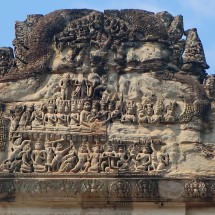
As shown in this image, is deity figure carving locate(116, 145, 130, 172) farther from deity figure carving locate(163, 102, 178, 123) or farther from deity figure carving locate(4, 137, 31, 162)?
deity figure carving locate(4, 137, 31, 162)

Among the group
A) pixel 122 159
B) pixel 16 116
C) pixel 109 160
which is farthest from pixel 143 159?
pixel 16 116

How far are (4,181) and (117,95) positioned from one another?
216cm

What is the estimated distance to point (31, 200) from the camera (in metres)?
11.5

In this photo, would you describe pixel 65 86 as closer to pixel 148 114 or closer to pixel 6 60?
pixel 6 60

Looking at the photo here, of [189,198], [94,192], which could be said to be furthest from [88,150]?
[189,198]

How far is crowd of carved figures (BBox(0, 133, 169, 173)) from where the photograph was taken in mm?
11516

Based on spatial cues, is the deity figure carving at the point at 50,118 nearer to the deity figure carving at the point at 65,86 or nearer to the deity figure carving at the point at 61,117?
the deity figure carving at the point at 61,117

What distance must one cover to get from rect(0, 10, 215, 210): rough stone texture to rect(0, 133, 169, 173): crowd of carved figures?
1 cm

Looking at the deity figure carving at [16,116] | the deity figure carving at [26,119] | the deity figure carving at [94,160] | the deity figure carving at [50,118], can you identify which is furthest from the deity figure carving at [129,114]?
the deity figure carving at [16,116]

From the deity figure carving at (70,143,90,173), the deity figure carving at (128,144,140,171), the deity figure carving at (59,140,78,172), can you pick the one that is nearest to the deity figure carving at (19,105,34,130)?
the deity figure carving at (59,140,78,172)

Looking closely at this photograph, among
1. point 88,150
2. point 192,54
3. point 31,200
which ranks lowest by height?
point 31,200

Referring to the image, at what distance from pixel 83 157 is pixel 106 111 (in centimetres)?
82

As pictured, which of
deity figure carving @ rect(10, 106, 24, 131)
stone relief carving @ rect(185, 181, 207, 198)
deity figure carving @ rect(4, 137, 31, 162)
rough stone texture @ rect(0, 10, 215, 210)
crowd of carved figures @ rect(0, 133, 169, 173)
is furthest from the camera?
deity figure carving @ rect(10, 106, 24, 131)

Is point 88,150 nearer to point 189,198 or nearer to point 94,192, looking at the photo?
point 94,192
